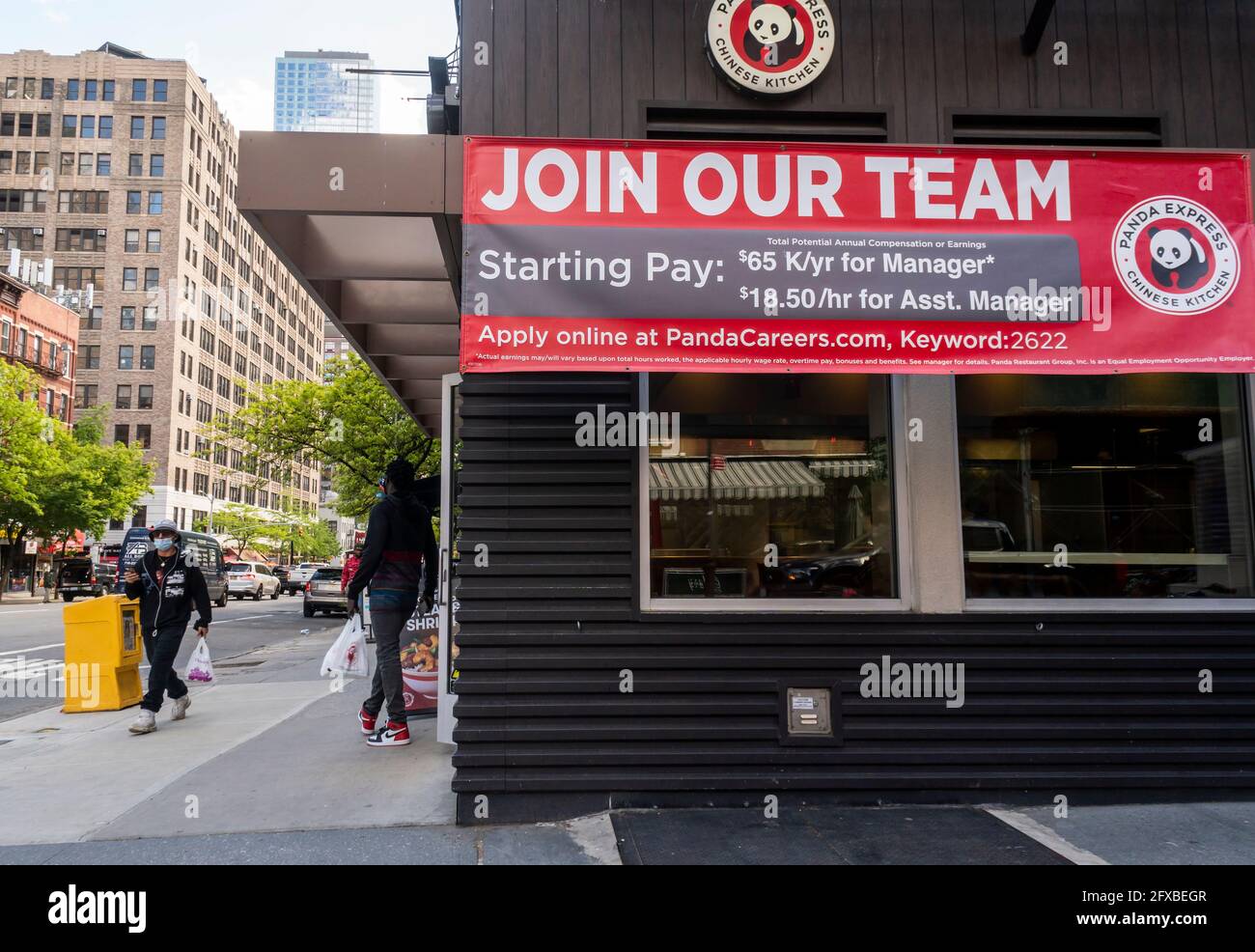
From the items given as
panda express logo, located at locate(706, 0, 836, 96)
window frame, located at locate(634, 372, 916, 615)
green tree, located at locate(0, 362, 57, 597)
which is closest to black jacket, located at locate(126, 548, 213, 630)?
window frame, located at locate(634, 372, 916, 615)

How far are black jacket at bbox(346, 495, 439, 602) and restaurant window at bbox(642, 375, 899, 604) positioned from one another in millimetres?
2229

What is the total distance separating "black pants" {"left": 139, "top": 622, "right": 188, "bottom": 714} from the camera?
7.60 m

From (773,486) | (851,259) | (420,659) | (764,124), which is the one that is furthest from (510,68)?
(420,659)

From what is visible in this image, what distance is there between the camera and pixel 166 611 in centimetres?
785

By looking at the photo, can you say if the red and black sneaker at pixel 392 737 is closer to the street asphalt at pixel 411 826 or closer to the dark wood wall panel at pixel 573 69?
the street asphalt at pixel 411 826

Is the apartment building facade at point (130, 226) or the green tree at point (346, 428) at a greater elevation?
the apartment building facade at point (130, 226)

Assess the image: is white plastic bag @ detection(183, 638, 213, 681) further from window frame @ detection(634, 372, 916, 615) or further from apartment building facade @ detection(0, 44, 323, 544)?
apartment building facade @ detection(0, 44, 323, 544)

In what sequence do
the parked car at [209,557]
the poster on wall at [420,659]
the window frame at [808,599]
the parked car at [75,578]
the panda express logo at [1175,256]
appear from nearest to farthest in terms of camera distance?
the panda express logo at [1175,256]
the window frame at [808,599]
the poster on wall at [420,659]
the parked car at [209,557]
the parked car at [75,578]

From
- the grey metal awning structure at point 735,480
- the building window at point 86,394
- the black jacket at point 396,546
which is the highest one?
the building window at point 86,394

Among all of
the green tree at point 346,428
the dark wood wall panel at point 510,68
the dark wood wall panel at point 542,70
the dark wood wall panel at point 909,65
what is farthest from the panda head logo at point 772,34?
the green tree at point 346,428

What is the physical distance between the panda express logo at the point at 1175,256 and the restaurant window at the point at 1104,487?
0.91m

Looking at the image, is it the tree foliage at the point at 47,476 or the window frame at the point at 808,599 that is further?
the tree foliage at the point at 47,476

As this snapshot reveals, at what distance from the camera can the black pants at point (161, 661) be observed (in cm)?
760

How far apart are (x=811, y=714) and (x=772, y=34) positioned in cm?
413
